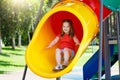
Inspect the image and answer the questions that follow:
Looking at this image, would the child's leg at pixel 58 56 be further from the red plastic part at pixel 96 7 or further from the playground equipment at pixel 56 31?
the red plastic part at pixel 96 7

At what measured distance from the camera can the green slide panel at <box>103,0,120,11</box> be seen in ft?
17.1

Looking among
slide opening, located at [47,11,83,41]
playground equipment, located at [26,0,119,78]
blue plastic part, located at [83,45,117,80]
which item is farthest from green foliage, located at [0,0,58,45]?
playground equipment, located at [26,0,119,78]

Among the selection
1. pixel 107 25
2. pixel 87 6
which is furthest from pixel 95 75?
pixel 87 6

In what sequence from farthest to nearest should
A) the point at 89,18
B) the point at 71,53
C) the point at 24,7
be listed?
1. the point at 24,7
2. the point at 71,53
3. the point at 89,18

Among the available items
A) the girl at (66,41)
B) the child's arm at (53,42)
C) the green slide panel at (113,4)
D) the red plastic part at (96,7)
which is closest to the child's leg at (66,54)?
the girl at (66,41)

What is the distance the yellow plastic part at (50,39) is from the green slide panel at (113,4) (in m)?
0.25

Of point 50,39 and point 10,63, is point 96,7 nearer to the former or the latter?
point 50,39

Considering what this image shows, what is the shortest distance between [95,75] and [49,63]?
2.70 m

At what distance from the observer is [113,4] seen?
5.25 metres

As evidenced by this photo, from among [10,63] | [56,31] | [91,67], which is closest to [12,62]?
[10,63]

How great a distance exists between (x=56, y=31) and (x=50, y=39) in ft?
0.69

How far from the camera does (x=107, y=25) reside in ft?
21.6

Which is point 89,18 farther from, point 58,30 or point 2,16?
point 2,16

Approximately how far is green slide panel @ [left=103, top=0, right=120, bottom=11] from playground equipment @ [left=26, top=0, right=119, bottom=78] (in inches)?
4.9
